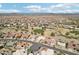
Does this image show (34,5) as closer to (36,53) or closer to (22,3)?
(22,3)

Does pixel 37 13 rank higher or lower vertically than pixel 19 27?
higher

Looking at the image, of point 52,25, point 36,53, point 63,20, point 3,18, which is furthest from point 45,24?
point 3,18

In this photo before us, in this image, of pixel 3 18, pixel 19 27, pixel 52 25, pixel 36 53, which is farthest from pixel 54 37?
pixel 3 18

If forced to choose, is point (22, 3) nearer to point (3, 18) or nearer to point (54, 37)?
point (3, 18)
